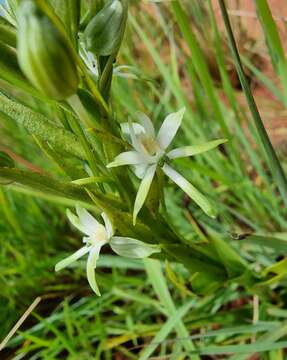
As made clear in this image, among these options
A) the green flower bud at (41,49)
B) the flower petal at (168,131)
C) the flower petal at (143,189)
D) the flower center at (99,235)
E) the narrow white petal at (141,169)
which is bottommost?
the flower center at (99,235)

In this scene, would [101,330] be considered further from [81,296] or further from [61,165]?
[61,165]

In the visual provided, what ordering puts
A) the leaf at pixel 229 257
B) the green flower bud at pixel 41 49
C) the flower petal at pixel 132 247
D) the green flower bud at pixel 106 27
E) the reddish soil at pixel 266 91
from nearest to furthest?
1. the green flower bud at pixel 41 49
2. the green flower bud at pixel 106 27
3. the flower petal at pixel 132 247
4. the leaf at pixel 229 257
5. the reddish soil at pixel 266 91

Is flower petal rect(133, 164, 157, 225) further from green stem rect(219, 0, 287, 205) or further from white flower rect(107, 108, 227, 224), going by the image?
green stem rect(219, 0, 287, 205)

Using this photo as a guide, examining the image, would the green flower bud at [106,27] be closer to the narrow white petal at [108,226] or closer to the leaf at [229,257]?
the narrow white petal at [108,226]

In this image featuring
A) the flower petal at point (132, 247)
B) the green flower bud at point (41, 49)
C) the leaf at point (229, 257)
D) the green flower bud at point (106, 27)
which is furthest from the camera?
the leaf at point (229, 257)

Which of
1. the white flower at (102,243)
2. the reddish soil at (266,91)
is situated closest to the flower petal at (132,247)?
the white flower at (102,243)

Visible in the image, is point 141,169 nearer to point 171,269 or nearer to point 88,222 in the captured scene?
point 88,222

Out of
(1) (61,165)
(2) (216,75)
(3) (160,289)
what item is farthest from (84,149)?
(2) (216,75)
